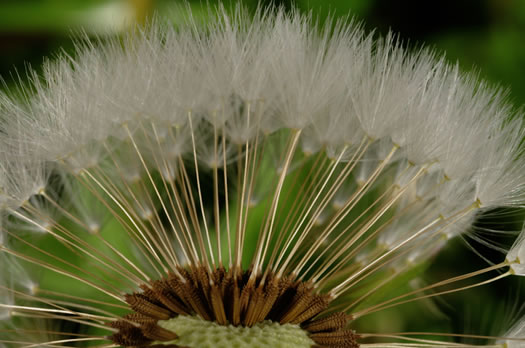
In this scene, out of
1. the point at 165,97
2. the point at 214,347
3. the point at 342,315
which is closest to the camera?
the point at 214,347

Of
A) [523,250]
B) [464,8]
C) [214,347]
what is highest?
[464,8]

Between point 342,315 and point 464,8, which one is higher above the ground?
point 464,8

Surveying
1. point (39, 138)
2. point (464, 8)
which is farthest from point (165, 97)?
point (464, 8)

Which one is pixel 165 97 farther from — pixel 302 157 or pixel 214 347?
pixel 214 347

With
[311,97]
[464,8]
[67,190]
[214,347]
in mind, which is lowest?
[214,347]

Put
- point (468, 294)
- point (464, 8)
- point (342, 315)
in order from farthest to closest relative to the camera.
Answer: point (464, 8) < point (468, 294) < point (342, 315)

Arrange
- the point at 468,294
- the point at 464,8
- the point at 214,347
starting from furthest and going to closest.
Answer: the point at 464,8, the point at 468,294, the point at 214,347

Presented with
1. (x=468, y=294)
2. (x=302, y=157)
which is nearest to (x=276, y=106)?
(x=302, y=157)

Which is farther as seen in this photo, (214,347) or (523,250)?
(523,250)

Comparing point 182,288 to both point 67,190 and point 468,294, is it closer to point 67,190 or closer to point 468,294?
point 67,190
